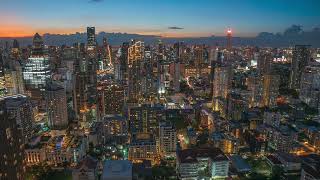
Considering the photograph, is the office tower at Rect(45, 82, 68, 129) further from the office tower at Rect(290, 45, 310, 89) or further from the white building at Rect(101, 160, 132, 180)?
the office tower at Rect(290, 45, 310, 89)

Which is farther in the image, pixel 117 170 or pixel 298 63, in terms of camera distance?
pixel 298 63

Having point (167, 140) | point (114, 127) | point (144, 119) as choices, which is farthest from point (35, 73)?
point (167, 140)

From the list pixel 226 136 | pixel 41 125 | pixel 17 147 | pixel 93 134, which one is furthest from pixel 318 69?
pixel 17 147

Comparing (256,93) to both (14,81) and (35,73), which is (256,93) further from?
(14,81)

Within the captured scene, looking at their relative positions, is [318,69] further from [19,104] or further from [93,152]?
[19,104]

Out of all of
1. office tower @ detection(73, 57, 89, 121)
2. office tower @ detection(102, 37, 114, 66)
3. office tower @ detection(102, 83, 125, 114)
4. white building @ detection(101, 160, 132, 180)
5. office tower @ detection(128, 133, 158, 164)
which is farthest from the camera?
office tower @ detection(102, 37, 114, 66)

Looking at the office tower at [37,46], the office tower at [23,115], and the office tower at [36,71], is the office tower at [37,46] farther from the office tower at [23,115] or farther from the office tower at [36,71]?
the office tower at [23,115]

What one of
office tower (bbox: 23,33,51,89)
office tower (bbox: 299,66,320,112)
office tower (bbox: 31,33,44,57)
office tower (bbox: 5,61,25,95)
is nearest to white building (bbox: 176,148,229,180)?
office tower (bbox: 299,66,320,112)

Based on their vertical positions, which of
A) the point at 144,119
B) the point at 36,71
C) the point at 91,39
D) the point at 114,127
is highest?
the point at 91,39

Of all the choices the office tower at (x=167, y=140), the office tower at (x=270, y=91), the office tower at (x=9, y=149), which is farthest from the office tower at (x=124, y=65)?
the office tower at (x=9, y=149)
